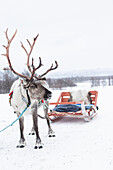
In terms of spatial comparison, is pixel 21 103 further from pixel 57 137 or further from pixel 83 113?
pixel 83 113

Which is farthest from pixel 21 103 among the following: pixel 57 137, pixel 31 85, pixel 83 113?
pixel 83 113

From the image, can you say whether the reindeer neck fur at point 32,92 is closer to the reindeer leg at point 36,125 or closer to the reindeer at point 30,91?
the reindeer at point 30,91

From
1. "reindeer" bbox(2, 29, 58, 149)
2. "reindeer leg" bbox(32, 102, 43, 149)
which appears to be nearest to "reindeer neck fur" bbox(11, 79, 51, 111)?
"reindeer" bbox(2, 29, 58, 149)

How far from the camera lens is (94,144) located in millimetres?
4031

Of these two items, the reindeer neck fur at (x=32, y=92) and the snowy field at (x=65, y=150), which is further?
the reindeer neck fur at (x=32, y=92)

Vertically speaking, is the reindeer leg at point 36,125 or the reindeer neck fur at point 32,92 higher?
the reindeer neck fur at point 32,92

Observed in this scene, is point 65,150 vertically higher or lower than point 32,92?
lower

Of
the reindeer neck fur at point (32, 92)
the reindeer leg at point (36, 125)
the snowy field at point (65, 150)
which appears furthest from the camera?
the reindeer leg at point (36, 125)

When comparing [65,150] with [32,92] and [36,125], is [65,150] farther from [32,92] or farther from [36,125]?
[32,92]

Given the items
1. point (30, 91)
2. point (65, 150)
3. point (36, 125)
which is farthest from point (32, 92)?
point (65, 150)

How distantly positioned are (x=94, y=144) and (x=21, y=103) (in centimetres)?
205

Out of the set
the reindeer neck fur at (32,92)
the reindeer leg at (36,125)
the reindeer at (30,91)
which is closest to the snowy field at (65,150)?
the reindeer leg at (36,125)

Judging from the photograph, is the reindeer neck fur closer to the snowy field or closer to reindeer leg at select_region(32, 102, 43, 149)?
reindeer leg at select_region(32, 102, 43, 149)

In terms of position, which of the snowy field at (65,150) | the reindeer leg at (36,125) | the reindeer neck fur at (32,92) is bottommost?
the snowy field at (65,150)
